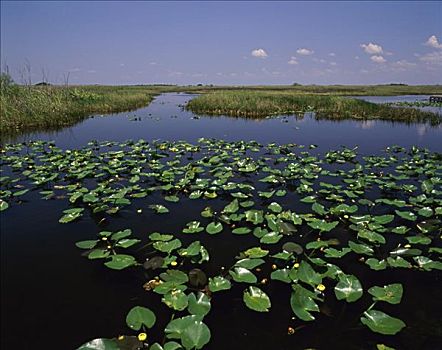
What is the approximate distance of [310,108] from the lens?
66.3 feet

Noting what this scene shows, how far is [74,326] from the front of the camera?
2166mm

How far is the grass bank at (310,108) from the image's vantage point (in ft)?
53.9

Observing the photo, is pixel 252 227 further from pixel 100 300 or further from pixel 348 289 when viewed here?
pixel 100 300

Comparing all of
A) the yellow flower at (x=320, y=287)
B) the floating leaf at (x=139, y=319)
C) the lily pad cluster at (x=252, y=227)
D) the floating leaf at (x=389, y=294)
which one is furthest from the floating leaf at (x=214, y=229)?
the floating leaf at (x=389, y=294)

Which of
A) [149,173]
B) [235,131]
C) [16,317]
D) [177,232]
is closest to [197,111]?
[235,131]

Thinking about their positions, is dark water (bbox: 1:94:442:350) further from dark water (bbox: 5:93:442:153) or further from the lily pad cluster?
dark water (bbox: 5:93:442:153)

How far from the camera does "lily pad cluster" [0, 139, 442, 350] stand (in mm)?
2246

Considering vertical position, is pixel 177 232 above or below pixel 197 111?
below

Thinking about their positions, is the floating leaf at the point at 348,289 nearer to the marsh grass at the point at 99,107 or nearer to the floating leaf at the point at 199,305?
the floating leaf at the point at 199,305

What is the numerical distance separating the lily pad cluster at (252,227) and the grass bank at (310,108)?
35.7 ft

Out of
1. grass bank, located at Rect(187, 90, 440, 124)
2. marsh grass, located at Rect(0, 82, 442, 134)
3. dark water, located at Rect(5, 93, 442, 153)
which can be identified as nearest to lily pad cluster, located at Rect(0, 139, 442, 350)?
dark water, located at Rect(5, 93, 442, 153)

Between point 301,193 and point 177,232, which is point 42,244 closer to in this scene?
point 177,232

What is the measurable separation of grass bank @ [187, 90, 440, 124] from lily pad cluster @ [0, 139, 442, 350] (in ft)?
35.7

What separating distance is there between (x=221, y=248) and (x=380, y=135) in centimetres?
1076
